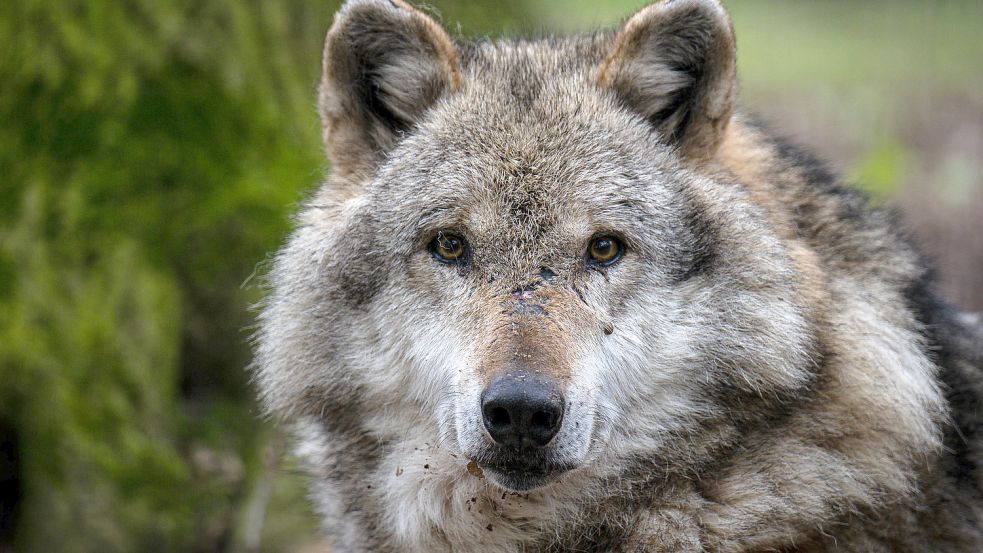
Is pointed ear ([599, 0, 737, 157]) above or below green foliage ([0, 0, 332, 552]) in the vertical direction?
above

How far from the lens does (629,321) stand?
401cm

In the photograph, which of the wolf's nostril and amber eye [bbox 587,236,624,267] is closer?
the wolf's nostril

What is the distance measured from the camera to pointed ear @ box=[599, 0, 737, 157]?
4172 millimetres

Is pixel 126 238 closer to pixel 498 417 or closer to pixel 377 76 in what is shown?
pixel 377 76

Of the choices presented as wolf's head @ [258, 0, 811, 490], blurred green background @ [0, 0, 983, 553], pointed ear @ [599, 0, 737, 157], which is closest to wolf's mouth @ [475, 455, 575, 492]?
wolf's head @ [258, 0, 811, 490]

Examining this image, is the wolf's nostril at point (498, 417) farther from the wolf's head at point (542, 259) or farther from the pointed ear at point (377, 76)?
the pointed ear at point (377, 76)

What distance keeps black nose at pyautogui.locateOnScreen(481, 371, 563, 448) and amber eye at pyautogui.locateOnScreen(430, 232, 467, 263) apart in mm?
708

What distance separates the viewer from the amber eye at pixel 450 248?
162 inches

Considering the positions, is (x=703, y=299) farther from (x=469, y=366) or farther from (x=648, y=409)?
(x=469, y=366)

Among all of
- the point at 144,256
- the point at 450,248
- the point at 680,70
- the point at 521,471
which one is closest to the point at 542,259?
the point at 450,248

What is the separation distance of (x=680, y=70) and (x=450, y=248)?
1262 millimetres

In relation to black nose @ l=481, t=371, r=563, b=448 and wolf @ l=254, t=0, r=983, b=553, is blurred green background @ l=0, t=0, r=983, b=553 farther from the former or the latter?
black nose @ l=481, t=371, r=563, b=448

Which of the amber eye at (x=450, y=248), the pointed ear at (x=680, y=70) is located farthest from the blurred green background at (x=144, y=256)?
the amber eye at (x=450, y=248)

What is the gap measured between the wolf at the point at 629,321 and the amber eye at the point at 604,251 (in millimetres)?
12
